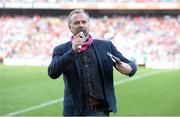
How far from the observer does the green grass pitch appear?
12273 mm

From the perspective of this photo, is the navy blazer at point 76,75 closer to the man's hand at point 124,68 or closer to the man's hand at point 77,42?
the man's hand at point 124,68

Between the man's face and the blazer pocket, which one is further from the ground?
the man's face

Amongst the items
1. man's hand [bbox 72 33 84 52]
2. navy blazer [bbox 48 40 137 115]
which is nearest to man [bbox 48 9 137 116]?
navy blazer [bbox 48 40 137 115]

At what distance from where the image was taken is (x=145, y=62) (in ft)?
98.9

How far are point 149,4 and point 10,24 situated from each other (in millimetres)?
Result: 10310

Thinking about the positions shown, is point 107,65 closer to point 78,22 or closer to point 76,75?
point 76,75

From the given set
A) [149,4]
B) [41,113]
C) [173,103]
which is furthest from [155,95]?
[149,4]

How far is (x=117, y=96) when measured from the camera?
15.0 metres

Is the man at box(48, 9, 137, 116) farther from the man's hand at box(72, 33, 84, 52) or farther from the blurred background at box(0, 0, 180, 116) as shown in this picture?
the blurred background at box(0, 0, 180, 116)

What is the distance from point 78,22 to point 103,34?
99.3 ft

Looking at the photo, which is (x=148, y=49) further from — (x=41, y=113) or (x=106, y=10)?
(x=41, y=113)

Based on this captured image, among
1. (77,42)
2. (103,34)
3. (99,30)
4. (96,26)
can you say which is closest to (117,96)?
(77,42)

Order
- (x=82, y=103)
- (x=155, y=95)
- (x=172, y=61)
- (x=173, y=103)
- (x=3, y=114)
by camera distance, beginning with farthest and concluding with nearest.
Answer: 1. (x=172, y=61)
2. (x=155, y=95)
3. (x=173, y=103)
4. (x=3, y=114)
5. (x=82, y=103)

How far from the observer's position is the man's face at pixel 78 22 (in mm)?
3957
